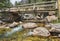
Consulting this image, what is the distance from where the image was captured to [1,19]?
5.56 metres

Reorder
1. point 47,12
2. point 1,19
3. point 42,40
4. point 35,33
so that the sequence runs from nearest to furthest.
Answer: point 42,40 < point 35,33 < point 47,12 < point 1,19

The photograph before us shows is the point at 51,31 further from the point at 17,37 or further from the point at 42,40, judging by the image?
the point at 17,37

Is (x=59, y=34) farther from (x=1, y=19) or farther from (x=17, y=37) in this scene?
(x=1, y=19)

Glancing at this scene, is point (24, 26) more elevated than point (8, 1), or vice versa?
point (8, 1)

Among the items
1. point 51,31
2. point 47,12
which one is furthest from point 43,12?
point 51,31

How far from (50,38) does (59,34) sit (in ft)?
0.79

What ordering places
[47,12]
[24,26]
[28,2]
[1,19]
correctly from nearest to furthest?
1. [24,26]
2. [47,12]
3. [1,19]
4. [28,2]

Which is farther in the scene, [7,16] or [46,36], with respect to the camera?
[7,16]

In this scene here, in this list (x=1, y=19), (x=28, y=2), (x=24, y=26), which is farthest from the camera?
(x=28, y=2)

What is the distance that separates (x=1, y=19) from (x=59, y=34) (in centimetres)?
271

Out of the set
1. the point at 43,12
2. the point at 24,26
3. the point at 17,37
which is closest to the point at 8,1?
the point at 43,12

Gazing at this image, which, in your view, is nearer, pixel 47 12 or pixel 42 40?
pixel 42 40

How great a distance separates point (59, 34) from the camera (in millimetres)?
3482

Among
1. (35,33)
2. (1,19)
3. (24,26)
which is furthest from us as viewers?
(1,19)
